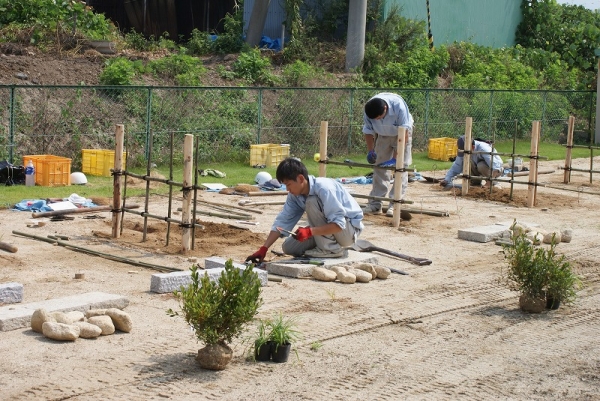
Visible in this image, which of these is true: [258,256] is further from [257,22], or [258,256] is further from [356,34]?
[257,22]

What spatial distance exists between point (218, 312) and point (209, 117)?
15.2m

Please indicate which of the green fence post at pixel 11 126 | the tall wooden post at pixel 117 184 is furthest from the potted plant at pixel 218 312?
the green fence post at pixel 11 126

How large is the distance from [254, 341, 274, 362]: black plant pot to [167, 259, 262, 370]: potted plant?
0.98 ft

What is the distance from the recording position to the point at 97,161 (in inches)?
741

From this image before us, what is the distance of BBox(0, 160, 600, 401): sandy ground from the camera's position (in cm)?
694

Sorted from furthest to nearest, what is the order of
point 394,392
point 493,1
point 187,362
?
point 493,1 < point 187,362 < point 394,392

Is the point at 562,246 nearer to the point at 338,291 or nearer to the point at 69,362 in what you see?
the point at 338,291

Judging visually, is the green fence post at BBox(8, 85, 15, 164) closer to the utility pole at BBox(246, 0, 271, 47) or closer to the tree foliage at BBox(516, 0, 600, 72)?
the utility pole at BBox(246, 0, 271, 47)

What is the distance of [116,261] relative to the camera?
11.3 m

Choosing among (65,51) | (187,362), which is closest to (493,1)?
(65,51)

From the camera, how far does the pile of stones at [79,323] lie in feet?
25.5

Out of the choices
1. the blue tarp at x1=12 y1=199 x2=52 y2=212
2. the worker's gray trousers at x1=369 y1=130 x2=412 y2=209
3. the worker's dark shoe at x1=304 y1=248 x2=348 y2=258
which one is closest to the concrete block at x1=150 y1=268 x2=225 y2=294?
the worker's dark shoe at x1=304 y1=248 x2=348 y2=258

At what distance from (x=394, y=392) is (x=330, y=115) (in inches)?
694

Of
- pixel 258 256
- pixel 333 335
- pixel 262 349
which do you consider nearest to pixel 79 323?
pixel 262 349
